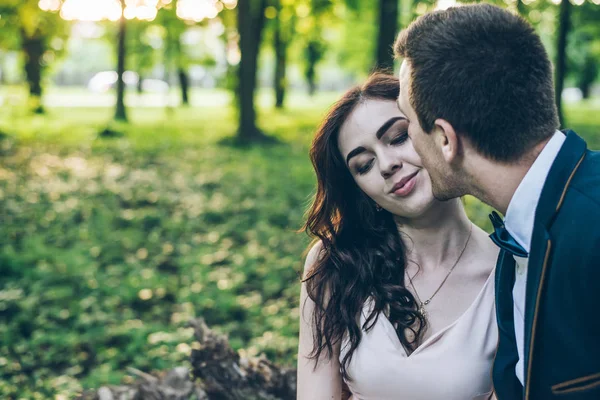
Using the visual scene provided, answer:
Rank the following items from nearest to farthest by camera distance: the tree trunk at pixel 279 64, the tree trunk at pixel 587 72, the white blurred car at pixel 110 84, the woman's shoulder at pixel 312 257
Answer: the woman's shoulder at pixel 312 257, the tree trunk at pixel 279 64, the tree trunk at pixel 587 72, the white blurred car at pixel 110 84

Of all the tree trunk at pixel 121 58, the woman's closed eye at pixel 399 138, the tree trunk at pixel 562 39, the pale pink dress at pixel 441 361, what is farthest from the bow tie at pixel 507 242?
the tree trunk at pixel 121 58

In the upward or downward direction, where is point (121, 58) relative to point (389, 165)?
downward

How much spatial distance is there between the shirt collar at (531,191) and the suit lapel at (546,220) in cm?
2

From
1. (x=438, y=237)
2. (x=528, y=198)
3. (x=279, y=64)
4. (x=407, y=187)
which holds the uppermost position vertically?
(x=528, y=198)

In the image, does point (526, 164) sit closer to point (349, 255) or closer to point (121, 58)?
point (349, 255)

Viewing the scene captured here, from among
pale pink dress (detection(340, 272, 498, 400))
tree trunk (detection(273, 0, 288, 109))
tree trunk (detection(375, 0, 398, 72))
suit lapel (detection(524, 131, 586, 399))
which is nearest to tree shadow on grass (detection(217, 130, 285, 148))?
tree trunk (detection(375, 0, 398, 72))

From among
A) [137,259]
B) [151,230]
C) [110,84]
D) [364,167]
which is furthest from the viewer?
[110,84]

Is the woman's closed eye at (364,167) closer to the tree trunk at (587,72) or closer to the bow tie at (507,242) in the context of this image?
the bow tie at (507,242)

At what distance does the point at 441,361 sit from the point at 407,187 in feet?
2.18

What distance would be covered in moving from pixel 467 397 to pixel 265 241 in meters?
6.10

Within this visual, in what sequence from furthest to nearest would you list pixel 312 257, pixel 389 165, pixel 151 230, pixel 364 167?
pixel 151 230, pixel 312 257, pixel 364 167, pixel 389 165

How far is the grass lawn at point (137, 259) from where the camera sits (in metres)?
5.36

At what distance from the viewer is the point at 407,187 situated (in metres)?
2.50

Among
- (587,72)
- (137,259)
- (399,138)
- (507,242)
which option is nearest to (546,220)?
(507,242)
